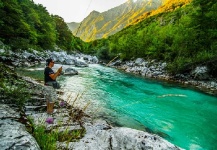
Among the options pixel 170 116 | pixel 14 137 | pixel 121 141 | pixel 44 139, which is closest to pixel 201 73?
pixel 170 116

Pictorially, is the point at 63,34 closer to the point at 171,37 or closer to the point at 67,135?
the point at 171,37

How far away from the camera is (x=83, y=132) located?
5863 millimetres

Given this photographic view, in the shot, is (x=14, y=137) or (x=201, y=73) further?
(x=201, y=73)

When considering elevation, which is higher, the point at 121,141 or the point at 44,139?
the point at 44,139

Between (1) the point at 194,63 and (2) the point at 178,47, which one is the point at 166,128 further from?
(2) the point at 178,47

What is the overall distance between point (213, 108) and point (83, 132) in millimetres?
11407

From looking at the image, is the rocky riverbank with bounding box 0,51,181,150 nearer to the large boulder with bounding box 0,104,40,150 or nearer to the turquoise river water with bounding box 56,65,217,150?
the large boulder with bounding box 0,104,40,150

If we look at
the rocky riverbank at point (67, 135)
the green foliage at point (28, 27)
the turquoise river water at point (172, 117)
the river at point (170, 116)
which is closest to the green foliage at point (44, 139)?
the rocky riverbank at point (67, 135)

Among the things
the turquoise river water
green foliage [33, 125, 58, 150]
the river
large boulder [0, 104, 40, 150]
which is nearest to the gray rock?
green foliage [33, 125, 58, 150]

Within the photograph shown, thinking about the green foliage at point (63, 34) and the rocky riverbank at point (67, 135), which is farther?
the green foliage at point (63, 34)

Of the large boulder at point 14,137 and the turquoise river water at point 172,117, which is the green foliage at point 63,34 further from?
the large boulder at point 14,137

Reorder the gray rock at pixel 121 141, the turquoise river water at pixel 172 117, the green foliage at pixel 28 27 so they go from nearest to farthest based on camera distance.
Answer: the gray rock at pixel 121 141 < the turquoise river water at pixel 172 117 < the green foliage at pixel 28 27

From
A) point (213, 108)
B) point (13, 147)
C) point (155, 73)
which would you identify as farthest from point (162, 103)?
point (155, 73)

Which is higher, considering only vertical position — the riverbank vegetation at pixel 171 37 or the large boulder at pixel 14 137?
the riverbank vegetation at pixel 171 37
